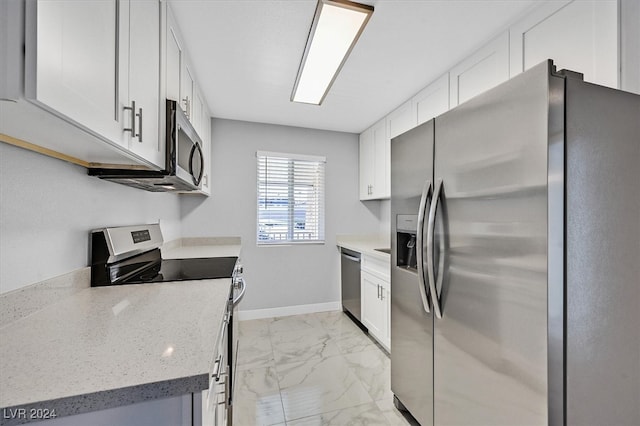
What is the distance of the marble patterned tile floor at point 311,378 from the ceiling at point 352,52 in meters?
Result: 2.38

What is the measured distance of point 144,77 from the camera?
1.08m

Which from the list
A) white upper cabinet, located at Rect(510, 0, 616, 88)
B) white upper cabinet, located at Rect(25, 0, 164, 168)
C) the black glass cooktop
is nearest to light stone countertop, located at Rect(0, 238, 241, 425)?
the black glass cooktop

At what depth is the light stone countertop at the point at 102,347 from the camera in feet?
1.72

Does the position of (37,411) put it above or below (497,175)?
below

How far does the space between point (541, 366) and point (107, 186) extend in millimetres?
2065

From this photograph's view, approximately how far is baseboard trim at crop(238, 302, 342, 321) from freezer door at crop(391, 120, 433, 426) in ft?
6.05

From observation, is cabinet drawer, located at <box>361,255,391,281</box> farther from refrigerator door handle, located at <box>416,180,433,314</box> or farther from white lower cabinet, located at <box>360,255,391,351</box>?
refrigerator door handle, located at <box>416,180,433,314</box>

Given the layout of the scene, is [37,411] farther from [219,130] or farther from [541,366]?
[219,130]

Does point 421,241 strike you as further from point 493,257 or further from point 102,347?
point 102,347

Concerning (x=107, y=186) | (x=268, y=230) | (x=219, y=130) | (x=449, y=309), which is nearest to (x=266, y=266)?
(x=268, y=230)

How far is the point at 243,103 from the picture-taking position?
280 centimetres

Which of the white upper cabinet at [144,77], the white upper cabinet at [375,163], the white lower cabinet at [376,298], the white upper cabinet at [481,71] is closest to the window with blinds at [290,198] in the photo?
the white upper cabinet at [375,163]

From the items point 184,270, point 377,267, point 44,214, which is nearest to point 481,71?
point 377,267

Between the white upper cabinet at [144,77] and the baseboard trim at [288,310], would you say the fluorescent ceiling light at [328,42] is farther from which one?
the baseboard trim at [288,310]
